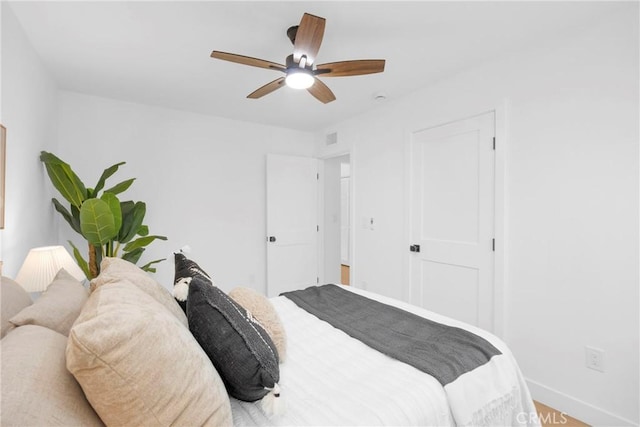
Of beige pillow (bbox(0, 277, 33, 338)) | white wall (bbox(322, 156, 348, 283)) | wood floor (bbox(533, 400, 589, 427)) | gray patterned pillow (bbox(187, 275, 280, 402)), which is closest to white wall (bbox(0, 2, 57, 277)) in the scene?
beige pillow (bbox(0, 277, 33, 338))

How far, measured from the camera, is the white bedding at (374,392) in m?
1.01

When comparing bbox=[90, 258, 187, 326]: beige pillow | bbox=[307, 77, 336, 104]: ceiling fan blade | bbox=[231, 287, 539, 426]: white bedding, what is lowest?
bbox=[231, 287, 539, 426]: white bedding

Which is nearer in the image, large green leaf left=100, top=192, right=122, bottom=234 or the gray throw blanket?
the gray throw blanket

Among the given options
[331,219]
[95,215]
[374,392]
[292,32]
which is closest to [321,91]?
[292,32]

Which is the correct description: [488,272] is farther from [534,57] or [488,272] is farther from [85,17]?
[85,17]

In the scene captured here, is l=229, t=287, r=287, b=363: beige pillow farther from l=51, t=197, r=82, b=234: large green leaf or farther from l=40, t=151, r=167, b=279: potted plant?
l=51, t=197, r=82, b=234: large green leaf

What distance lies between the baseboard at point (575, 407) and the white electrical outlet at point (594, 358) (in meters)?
0.25

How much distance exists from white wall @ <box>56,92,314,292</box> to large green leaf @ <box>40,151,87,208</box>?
0.81 meters

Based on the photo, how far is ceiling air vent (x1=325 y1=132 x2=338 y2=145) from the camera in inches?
162

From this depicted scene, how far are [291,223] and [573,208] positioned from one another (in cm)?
309

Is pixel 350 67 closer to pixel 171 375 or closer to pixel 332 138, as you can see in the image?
pixel 171 375

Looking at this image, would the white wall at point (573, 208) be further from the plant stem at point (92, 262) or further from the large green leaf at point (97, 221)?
the plant stem at point (92, 262)

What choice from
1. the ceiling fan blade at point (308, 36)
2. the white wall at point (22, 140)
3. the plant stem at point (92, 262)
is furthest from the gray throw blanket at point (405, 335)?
the white wall at point (22, 140)

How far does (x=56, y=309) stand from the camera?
1.06 meters
